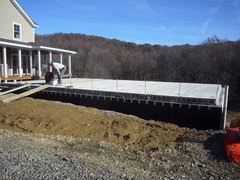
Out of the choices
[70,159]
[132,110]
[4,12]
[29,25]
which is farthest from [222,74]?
[70,159]

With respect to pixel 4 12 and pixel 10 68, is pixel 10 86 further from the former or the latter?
pixel 4 12

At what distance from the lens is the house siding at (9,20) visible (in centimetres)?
2803

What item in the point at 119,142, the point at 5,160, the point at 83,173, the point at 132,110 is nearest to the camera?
the point at 83,173

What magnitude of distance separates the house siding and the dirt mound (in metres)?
14.3

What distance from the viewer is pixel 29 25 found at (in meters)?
31.2

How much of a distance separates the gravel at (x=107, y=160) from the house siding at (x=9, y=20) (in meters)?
19.0

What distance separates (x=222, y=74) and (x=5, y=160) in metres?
36.9

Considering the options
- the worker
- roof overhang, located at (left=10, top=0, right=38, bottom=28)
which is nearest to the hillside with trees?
the worker

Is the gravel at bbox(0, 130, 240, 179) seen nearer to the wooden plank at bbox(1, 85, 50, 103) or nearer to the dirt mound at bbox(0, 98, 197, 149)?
the dirt mound at bbox(0, 98, 197, 149)

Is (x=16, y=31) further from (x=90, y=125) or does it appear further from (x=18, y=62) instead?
(x=90, y=125)

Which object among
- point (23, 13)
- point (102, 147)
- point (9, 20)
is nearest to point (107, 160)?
point (102, 147)

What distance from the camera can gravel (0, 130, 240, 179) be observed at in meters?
7.75

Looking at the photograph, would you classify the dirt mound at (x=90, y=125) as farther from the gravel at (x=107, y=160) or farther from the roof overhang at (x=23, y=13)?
the roof overhang at (x=23, y=13)

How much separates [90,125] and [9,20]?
1859 centimetres
